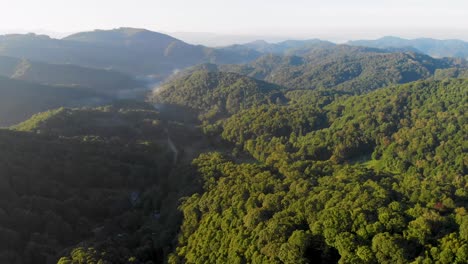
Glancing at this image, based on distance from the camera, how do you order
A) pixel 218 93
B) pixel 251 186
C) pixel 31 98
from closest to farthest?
1. pixel 251 186
2. pixel 31 98
3. pixel 218 93

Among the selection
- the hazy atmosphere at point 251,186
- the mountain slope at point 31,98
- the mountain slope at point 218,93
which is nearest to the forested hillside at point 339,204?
the hazy atmosphere at point 251,186

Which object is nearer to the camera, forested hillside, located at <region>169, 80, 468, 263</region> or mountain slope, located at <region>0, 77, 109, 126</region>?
forested hillside, located at <region>169, 80, 468, 263</region>

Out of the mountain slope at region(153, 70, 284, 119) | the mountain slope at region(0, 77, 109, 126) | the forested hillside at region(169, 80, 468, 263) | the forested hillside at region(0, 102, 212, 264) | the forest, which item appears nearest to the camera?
the forested hillside at region(169, 80, 468, 263)

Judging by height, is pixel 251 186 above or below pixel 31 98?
above

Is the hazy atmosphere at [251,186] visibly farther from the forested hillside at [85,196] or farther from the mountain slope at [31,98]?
the mountain slope at [31,98]

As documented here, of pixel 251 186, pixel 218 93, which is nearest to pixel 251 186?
pixel 251 186

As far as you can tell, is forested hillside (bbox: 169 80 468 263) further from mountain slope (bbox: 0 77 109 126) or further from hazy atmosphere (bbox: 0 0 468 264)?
mountain slope (bbox: 0 77 109 126)

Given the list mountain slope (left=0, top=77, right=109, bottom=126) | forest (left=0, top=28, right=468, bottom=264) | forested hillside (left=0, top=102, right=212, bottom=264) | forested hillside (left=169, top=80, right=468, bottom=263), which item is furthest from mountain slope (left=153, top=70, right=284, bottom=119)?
forested hillside (left=0, top=102, right=212, bottom=264)

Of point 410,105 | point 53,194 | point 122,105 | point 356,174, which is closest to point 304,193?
point 356,174

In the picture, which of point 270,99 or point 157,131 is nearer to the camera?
point 157,131

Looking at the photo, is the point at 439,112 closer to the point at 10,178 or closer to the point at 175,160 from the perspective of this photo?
the point at 175,160

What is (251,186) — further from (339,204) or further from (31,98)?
(31,98)
